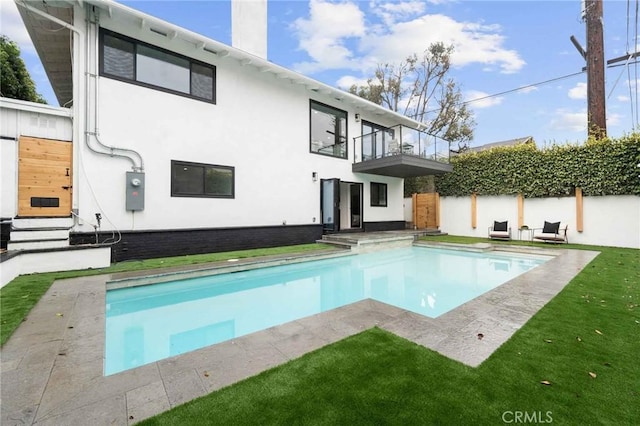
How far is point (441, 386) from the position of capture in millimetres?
2049

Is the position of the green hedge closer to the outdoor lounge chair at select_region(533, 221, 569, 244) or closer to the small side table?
the outdoor lounge chair at select_region(533, 221, 569, 244)

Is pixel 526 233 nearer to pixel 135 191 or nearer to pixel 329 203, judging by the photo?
pixel 329 203

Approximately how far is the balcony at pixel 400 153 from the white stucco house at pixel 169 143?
62 mm

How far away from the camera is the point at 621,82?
41.1ft

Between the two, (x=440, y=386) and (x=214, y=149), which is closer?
(x=440, y=386)

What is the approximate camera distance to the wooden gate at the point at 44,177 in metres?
5.98

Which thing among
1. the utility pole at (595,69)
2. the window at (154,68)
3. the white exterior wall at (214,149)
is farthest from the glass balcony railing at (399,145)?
the window at (154,68)

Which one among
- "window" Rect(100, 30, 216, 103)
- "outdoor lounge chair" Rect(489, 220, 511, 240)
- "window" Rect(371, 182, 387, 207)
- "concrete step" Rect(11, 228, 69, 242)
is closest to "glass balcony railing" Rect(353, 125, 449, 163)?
"window" Rect(371, 182, 387, 207)

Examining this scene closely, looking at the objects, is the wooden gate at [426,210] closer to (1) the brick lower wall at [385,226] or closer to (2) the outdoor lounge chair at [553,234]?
(1) the brick lower wall at [385,226]

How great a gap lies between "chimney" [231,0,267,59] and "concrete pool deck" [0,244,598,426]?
8.73 metres

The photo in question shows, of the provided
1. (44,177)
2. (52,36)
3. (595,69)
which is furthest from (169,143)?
(595,69)

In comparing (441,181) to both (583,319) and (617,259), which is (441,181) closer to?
(617,259)

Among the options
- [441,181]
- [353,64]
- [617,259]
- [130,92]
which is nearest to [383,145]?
[441,181]

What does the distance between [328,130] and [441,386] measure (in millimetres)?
10851
